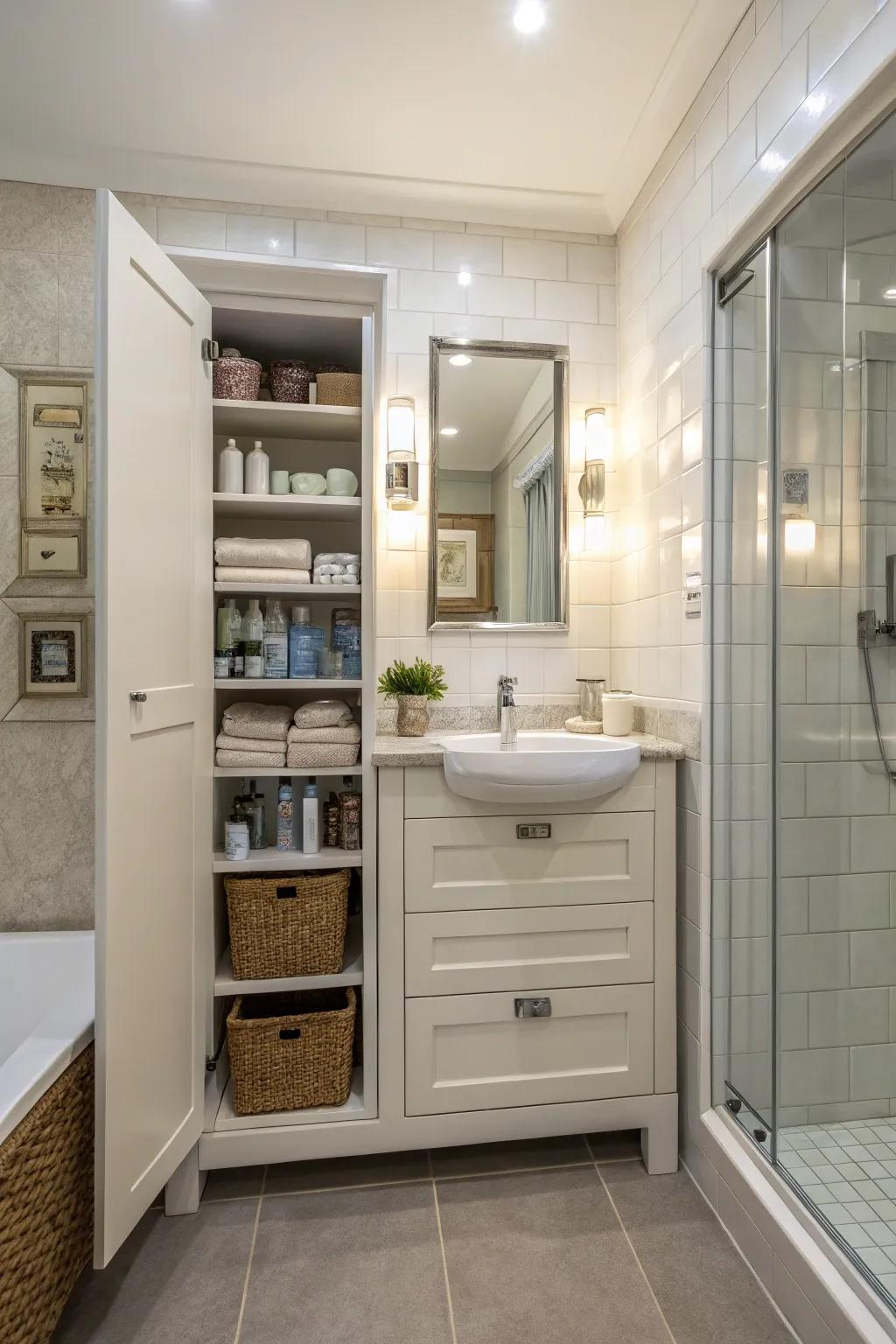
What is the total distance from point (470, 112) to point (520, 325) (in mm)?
564

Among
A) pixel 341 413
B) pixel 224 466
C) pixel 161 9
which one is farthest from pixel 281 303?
pixel 161 9

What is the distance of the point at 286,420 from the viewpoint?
1.82 metres

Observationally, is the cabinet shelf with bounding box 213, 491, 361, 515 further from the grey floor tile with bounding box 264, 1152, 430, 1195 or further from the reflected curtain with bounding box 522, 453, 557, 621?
the grey floor tile with bounding box 264, 1152, 430, 1195

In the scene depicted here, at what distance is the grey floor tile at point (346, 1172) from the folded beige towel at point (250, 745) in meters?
0.99

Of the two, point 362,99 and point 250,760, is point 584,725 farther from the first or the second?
point 362,99

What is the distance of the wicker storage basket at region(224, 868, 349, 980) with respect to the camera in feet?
5.44

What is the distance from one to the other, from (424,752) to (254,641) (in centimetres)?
51

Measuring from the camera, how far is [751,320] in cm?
156

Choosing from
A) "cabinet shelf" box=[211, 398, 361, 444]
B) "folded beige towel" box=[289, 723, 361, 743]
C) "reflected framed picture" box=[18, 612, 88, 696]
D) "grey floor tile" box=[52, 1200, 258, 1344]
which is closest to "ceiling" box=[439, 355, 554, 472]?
"cabinet shelf" box=[211, 398, 361, 444]

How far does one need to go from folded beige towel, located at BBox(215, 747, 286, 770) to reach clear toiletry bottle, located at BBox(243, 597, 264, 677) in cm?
19

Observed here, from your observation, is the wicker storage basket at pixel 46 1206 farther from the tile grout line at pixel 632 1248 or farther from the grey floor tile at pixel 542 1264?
the tile grout line at pixel 632 1248

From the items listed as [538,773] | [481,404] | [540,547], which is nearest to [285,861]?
[538,773]

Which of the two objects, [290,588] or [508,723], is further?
[508,723]

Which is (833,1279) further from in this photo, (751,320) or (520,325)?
(520,325)
